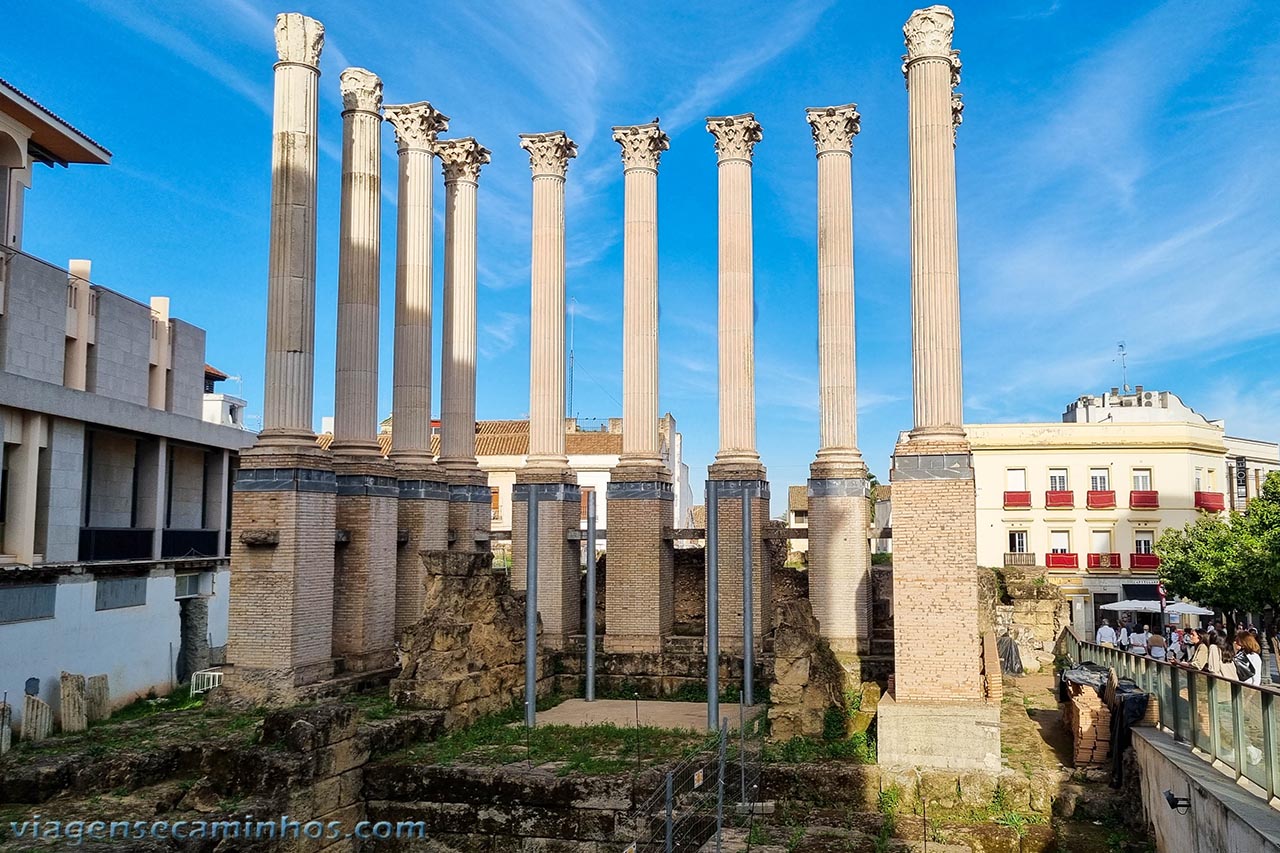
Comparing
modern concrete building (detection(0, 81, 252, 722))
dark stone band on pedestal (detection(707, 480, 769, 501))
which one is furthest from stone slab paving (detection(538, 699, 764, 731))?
modern concrete building (detection(0, 81, 252, 722))

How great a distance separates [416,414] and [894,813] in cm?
1426

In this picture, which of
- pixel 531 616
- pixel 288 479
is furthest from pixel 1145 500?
pixel 288 479

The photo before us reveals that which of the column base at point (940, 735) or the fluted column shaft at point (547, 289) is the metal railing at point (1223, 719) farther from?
the fluted column shaft at point (547, 289)

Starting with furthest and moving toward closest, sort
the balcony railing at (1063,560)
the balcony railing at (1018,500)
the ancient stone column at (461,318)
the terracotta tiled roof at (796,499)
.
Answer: the terracotta tiled roof at (796,499) → the balcony railing at (1018,500) → the balcony railing at (1063,560) → the ancient stone column at (461,318)

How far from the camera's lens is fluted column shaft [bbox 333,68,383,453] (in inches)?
797

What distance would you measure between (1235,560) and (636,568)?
809 inches

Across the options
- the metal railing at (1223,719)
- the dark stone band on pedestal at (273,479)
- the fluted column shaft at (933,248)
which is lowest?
the metal railing at (1223,719)

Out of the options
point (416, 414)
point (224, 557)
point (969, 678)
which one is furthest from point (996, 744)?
point (224, 557)

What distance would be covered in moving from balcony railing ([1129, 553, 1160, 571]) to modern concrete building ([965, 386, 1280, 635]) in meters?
0.04

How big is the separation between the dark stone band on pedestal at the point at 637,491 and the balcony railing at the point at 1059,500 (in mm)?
25707

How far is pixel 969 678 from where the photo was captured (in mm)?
13203

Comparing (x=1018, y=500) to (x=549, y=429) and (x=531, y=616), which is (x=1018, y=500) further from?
(x=531, y=616)

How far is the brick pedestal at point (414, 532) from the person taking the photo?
21625 mm

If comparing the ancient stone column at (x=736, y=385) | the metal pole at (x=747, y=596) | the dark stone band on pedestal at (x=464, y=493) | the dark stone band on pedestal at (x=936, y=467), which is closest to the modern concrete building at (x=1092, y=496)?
the ancient stone column at (x=736, y=385)
